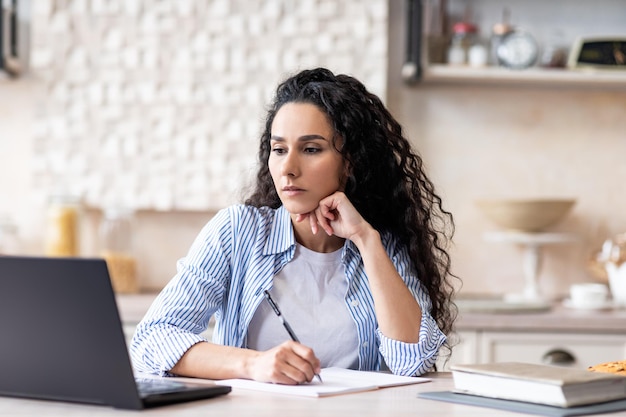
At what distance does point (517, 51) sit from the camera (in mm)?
3516

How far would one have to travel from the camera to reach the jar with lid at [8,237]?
137 inches

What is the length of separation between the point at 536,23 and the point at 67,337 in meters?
2.72

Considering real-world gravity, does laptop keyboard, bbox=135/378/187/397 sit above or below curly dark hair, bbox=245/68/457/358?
below

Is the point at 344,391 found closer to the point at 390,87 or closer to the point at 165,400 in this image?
the point at 165,400

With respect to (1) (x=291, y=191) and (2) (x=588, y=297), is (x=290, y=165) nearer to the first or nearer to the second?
(1) (x=291, y=191)

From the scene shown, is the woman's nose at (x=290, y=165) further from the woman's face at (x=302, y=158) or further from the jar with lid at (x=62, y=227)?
the jar with lid at (x=62, y=227)

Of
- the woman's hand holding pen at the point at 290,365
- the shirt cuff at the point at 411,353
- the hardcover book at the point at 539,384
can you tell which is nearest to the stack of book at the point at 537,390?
the hardcover book at the point at 539,384

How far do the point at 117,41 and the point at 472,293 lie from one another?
163cm

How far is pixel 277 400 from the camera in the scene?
148 cm

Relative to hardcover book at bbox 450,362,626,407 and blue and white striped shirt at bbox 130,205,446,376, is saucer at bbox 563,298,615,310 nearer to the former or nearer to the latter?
blue and white striped shirt at bbox 130,205,446,376

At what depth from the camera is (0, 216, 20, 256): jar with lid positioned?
11.4ft

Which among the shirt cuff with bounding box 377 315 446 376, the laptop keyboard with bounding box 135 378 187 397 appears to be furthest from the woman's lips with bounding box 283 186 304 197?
the laptop keyboard with bounding box 135 378 187 397

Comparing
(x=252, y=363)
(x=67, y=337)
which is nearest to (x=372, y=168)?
(x=252, y=363)

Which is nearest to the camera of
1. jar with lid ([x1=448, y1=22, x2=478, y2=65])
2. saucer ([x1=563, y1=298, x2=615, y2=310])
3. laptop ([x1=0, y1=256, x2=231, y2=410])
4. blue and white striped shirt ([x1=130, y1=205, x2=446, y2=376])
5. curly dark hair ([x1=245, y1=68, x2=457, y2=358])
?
laptop ([x1=0, y1=256, x2=231, y2=410])
